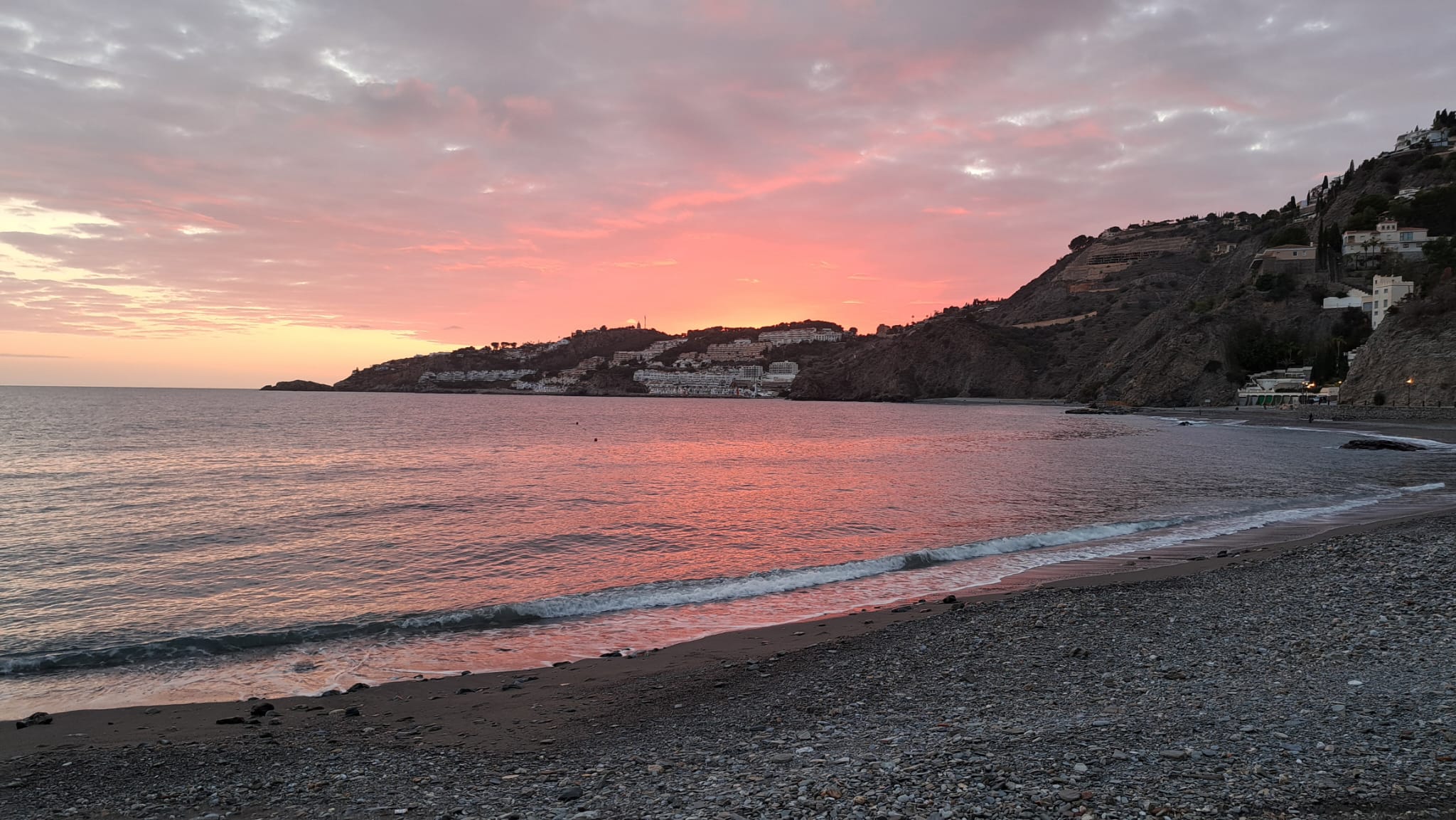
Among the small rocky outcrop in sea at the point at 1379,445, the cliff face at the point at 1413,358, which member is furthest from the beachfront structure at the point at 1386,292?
the small rocky outcrop in sea at the point at 1379,445

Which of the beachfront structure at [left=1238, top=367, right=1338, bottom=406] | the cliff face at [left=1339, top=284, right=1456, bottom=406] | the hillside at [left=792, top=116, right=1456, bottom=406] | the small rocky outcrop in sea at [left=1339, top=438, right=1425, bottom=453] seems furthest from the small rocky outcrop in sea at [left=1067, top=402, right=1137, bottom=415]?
the small rocky outcrop in sea at [left=1339, top=438, right=1425, bottom=453]

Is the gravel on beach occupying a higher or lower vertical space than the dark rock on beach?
higher

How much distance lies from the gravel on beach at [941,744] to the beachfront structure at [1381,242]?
439 ft

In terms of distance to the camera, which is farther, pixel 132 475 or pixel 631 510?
pixel 132 475

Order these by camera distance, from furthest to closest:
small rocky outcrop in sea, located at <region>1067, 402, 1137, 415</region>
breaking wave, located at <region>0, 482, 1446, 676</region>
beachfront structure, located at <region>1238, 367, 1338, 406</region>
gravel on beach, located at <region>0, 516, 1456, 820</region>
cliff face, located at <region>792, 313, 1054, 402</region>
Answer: cliff face, located at <region>792, 313, 1054, 402</region> → small rocky outcrop in sea, located at <region>1067, 402, 1137, 415</region> → beachfront structure, located at <region>1238, 367, 1338, 406</region> → breaking wave, located at <region>0, 482, 1446, 676</region> → gravel on beach, located at <region>0, 516, 1456, 820</region>

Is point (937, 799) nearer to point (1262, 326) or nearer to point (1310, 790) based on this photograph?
point (1310, 790)

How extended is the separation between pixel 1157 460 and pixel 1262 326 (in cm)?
9378

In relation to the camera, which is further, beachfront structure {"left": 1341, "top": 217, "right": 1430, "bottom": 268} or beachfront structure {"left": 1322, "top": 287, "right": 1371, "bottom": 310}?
beachfront structure {"left": 1341, "top": 217, "right": 1430, "bottom": 268}

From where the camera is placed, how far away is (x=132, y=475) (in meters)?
31.2

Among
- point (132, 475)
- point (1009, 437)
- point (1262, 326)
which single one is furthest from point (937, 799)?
point (1262, 326)

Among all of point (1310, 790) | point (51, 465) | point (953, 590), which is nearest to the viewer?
point (1310, 790)

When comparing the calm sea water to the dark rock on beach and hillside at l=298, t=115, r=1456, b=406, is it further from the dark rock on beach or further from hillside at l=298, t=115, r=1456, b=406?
hillside at l=298, t=115, r=1456, b=406

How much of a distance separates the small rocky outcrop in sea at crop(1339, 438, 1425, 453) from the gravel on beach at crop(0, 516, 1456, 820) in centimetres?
4516

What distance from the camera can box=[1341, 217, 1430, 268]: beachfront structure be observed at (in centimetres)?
10656
